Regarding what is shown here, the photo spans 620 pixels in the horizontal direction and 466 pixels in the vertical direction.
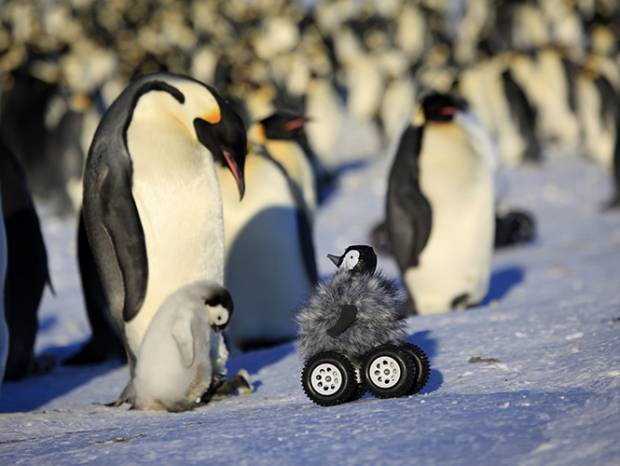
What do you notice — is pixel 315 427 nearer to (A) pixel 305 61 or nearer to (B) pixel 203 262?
(B) pixel 203 262

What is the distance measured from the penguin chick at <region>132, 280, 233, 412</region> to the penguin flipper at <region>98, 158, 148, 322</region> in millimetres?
375

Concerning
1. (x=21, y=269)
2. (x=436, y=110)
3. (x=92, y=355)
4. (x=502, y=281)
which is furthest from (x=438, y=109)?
(x=21, y=269)

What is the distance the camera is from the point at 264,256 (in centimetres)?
633

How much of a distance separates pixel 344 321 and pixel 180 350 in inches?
31.1

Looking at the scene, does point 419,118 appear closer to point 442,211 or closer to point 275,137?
point 442,211

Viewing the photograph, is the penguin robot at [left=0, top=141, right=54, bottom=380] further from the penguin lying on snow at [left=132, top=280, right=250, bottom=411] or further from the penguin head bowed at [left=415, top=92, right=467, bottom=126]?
the penguin head bowed at [left=415, top=92, right=467, bottom=126]

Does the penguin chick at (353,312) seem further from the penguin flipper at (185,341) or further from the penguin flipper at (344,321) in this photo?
the penguin flipper at (185,341)

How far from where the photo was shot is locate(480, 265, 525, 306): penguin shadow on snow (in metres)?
7.44

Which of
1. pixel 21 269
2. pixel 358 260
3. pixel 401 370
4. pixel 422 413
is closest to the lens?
pixel 422 413

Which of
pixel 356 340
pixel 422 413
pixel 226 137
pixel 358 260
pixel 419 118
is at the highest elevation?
pixel 419 118

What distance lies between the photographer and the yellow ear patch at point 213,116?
15.4ft

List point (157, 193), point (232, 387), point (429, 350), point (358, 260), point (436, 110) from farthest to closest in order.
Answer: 1. point (436, 110)
2. point (157, 193)
3. point (429, 350)
4. point (232, 387)
5. point (358, 260)

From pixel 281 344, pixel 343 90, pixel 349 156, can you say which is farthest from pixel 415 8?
pixel 281 344

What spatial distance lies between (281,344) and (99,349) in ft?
3.34
